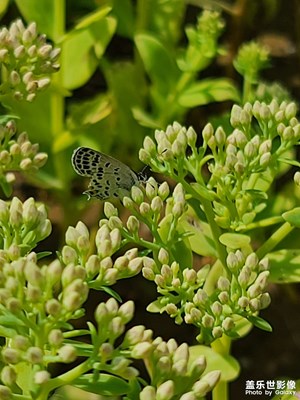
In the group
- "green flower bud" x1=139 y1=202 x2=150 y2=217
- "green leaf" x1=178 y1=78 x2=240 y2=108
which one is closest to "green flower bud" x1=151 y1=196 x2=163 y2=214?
"green flower bud" x1=139 y1=202 x2=150 y2=217

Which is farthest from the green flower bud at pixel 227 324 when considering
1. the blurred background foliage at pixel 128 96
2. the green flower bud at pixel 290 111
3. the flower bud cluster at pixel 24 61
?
the blurred background foliage at pixel 128 96

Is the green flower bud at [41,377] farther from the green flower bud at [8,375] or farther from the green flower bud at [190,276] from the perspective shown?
the green flower bud at [190,276]

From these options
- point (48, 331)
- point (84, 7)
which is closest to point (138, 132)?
point (84, 7)

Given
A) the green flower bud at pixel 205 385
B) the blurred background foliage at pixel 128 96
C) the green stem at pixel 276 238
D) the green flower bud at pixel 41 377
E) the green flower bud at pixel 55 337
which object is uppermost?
the green flower bud at pixel 55 337

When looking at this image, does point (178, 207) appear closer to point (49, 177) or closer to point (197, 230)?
point (197, 230)

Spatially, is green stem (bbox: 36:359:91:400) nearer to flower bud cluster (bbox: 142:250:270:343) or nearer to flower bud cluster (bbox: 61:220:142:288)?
flower bud cluster (bbox: 61:220:142:288)

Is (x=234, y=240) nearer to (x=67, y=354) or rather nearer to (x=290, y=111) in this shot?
(x=290, y=111)

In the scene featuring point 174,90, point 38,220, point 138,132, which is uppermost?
point 38,220
